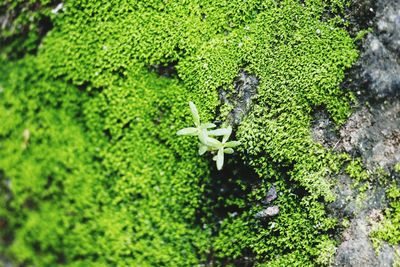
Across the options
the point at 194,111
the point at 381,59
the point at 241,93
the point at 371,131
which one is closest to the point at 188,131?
the point at 194,111

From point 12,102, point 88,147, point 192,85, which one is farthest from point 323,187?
point 12,102

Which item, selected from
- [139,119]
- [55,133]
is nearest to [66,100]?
[55,133]

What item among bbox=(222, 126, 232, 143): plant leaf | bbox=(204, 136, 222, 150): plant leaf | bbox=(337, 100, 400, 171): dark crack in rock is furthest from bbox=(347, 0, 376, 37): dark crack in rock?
bbox=(204, 136, 222, 150): plant leaf

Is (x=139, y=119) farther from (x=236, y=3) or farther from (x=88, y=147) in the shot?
(x=236, y=3)

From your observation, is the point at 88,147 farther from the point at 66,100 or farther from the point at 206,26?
the point at 206,26

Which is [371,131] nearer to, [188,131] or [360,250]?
[360,250]

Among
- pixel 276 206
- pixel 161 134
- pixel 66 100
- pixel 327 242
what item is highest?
pixel 66 100

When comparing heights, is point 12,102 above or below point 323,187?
above
